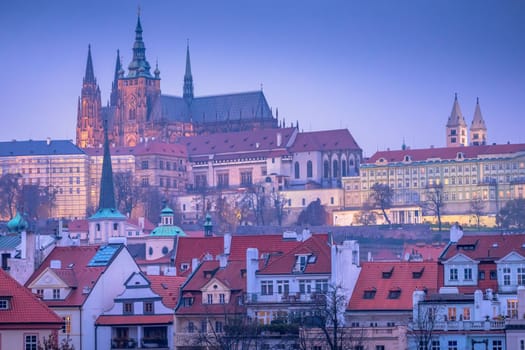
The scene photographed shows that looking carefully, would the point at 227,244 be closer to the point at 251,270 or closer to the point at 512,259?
the point at 251,270

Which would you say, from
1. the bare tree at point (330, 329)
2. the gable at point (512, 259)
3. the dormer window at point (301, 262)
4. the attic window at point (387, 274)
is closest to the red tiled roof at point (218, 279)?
the dormer window at point (301, 262)

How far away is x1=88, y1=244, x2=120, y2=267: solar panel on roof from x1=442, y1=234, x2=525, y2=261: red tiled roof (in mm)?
10642

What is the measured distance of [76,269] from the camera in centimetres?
6412

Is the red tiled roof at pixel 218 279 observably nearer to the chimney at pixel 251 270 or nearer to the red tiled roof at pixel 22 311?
the chimney at pixel 251 270

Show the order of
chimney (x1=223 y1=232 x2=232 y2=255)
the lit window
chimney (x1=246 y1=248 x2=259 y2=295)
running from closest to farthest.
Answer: the lit window < chimney (x1=246 y1=248 x2=259 y2=295) < chimney (x1=223 y1=232 x2=232 y2=255)

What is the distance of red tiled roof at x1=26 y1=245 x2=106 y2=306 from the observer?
6174 centimetres

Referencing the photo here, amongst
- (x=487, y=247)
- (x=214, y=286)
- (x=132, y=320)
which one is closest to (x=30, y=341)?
(x=132, y=320)

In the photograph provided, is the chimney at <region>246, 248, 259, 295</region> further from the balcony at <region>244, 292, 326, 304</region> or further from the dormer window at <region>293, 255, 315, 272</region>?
the dormer window at <region>293, 255, 315, 272</region>

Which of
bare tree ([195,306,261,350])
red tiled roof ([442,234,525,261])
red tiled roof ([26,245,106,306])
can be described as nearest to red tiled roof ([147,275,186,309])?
red tiled roof ([26,245,106,306])

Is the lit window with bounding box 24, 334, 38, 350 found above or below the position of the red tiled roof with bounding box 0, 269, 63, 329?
below

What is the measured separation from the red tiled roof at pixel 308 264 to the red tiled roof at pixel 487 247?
11.9 ft

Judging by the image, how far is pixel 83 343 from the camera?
2389 inches

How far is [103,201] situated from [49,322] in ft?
311

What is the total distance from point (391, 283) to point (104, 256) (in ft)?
33.2
